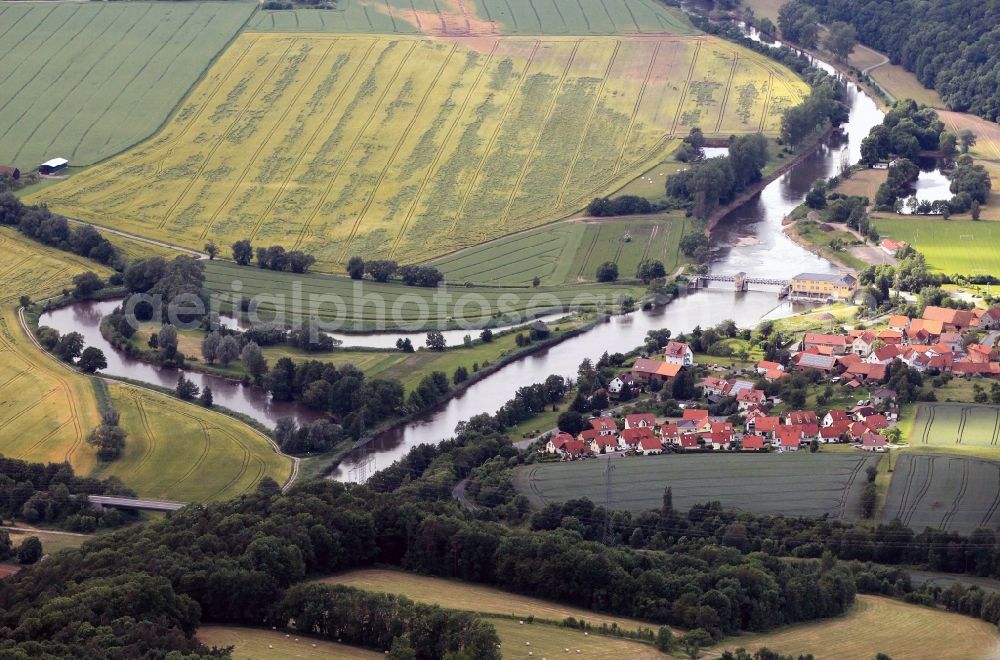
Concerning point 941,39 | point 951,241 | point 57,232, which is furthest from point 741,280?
point 941,39

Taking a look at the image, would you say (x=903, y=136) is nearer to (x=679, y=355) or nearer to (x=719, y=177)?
(x=719, y=177)

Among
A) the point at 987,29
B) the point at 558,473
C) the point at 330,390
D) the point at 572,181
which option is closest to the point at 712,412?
the point at 558,473

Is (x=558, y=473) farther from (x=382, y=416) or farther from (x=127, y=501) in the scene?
(x=127, y=501)

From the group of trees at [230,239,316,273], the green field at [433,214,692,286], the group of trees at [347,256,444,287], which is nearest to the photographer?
the group of trees at [347,256,444,287]

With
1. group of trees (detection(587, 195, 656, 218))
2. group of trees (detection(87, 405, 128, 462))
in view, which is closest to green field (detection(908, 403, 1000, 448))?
group of trees (detection(87, 405, 128, 462))

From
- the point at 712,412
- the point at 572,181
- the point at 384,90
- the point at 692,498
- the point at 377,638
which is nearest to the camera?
the point at 377,638

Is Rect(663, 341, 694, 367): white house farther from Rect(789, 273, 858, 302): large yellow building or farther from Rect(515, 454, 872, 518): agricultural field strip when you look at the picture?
Rect(789, 273, 858, 302): large yellow building
